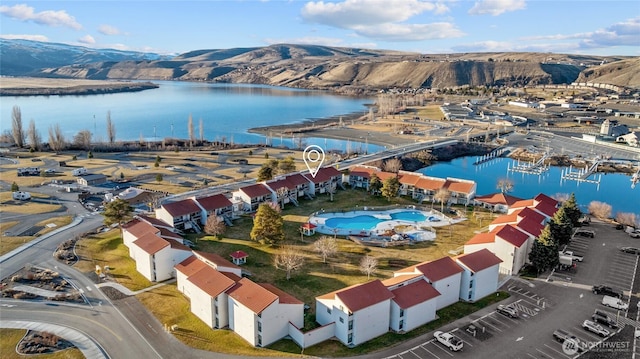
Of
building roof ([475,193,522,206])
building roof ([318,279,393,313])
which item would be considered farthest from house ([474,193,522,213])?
building roof ([318,279,393,313])

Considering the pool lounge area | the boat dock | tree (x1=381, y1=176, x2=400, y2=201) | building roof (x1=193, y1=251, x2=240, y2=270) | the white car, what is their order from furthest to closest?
the boat dock < tree (x1=381, y1=176, x2=400, y2=201) < the pool lounge area < building roof (x1=193, y1=251, x2=240, y2=270) < the white car

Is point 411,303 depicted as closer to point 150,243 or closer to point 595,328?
point 595,328

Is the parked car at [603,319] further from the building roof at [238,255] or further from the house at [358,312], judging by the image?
the building roof at [238,255]

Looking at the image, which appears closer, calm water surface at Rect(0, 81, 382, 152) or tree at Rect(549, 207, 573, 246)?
tree at Rect(549, 207, 573, 246)

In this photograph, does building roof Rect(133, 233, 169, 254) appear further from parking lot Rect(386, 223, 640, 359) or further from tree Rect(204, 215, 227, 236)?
parking lot Rect(386, 223, 640, 359)

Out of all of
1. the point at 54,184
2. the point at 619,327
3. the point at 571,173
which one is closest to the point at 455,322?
the point at 619,327

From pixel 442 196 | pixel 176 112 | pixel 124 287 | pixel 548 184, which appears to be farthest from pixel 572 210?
pixel 176 112
